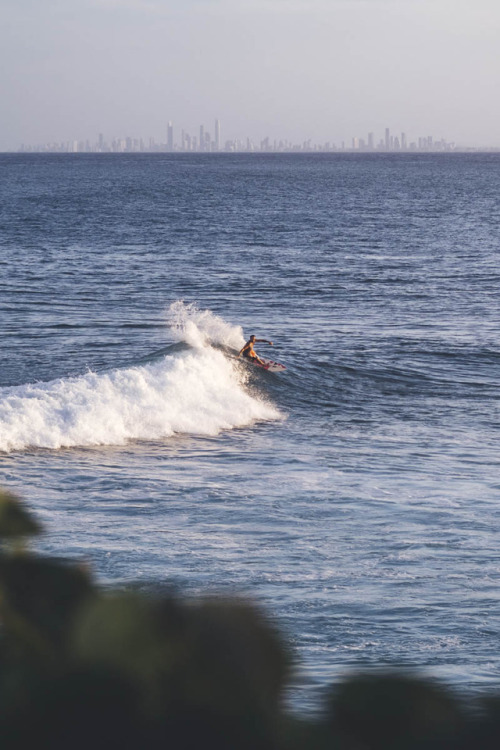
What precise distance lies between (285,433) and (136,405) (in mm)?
3798

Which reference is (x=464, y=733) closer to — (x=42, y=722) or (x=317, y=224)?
(x=42, y=722)

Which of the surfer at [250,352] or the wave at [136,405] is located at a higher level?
the surfer at [250,352]

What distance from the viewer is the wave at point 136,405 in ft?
66.3

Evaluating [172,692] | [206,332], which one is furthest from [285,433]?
[172,692]

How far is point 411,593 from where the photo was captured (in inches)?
429

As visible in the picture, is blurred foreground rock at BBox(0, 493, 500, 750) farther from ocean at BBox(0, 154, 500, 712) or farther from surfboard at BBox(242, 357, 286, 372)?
surfboard at BBox(242, 357, 286, 372)

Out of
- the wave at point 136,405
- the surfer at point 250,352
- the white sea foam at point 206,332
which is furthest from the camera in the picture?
the white sea foam at point 206,332

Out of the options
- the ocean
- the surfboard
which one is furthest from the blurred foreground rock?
the surfboard

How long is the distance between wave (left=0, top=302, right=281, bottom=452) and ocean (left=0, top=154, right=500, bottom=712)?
2.8 inches

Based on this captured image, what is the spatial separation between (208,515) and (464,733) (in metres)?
13.2

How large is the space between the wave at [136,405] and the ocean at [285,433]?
70mm

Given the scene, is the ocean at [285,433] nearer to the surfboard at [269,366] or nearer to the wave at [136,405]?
the wave at [136,405]

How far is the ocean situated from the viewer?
10.4m

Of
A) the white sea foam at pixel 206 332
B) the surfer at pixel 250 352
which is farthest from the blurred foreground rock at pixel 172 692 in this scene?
the white sea foam at pixel 206 332
